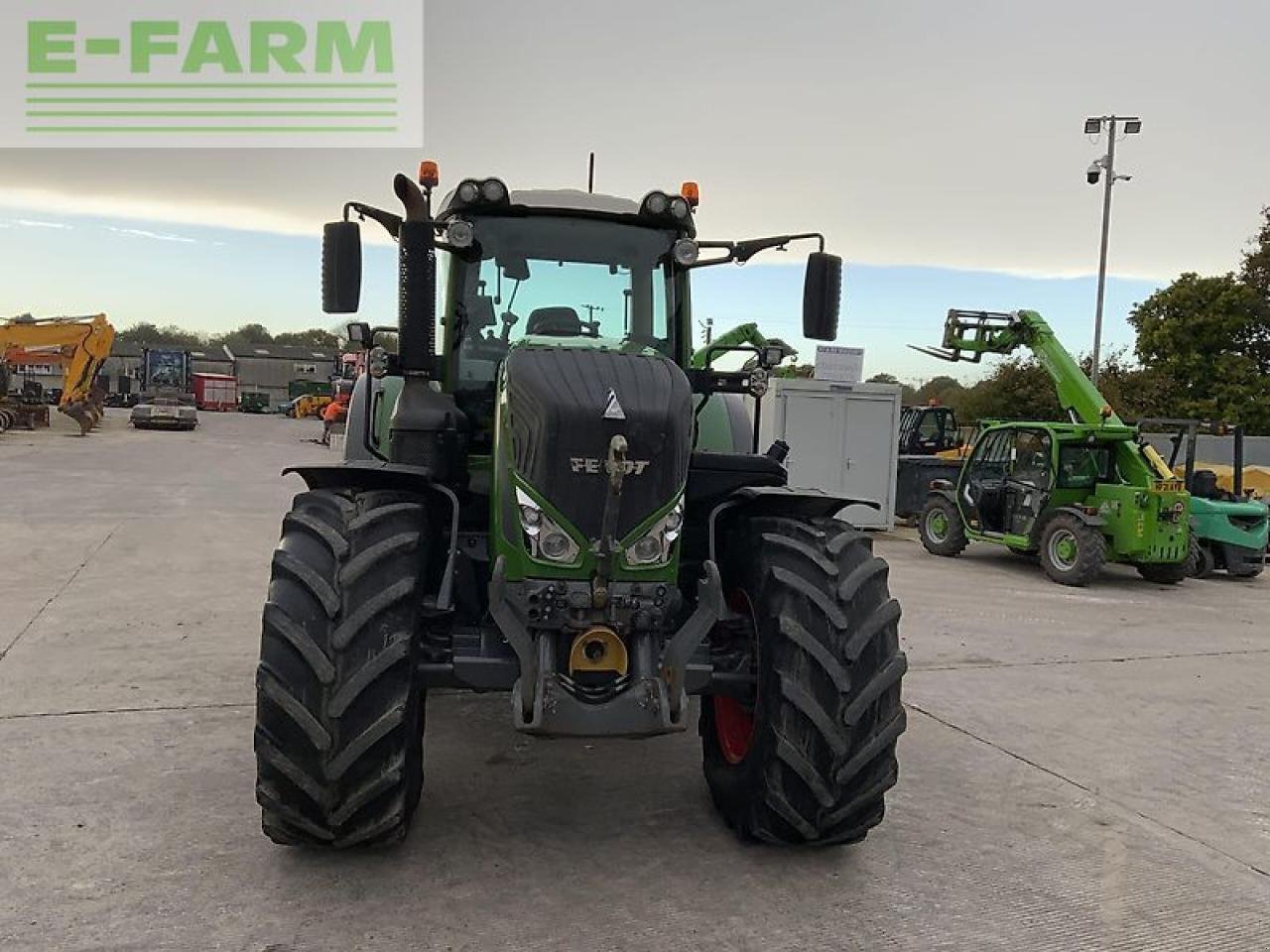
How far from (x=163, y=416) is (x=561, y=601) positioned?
36137 millimetres

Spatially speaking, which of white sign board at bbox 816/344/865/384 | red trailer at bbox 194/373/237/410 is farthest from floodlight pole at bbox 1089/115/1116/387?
red trailer at bbox 194/373/237/410

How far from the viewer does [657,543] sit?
354 centimetres

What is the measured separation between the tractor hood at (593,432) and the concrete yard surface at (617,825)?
1290 mm

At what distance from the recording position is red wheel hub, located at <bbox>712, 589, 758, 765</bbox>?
13.4 ft

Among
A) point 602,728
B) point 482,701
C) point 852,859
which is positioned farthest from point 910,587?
point 602,728

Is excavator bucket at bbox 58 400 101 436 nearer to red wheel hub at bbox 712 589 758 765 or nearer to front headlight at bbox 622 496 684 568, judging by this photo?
red wheel hub at bbox 712 589 758 765

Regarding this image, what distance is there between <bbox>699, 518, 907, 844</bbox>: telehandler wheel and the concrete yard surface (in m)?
0.24

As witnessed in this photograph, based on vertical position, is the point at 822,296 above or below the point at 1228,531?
above

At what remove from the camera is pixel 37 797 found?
13.5 feet

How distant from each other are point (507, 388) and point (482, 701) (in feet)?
8.38

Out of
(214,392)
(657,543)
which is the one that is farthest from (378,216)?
(214,392)

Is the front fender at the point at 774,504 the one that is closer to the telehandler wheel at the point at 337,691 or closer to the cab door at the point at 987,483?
the telehandler wheel at the point at 337,691

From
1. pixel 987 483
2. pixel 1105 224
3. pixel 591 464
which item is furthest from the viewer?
pixel 1105 224

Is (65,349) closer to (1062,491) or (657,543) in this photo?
(1062,491)
